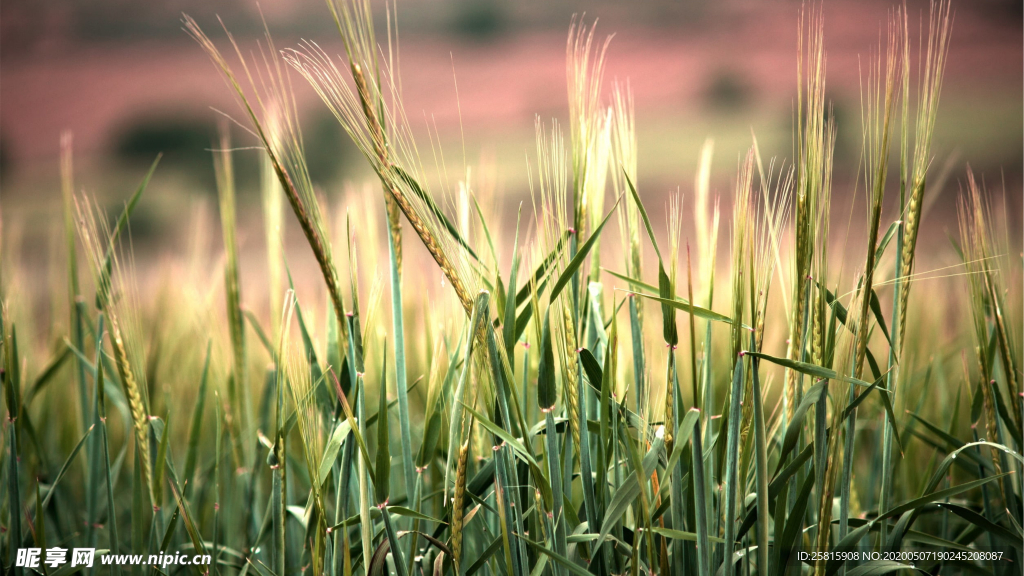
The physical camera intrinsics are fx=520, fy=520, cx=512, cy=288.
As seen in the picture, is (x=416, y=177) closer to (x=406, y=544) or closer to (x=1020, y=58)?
(x=406, y=544)

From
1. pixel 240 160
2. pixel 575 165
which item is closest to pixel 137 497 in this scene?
pixel 575 165

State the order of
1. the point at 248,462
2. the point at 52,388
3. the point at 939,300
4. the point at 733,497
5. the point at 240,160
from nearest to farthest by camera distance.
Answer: the point at 733,497 < the point at 248,462 < the point at 52,388 < the point at 939,300 < the point at 240,160

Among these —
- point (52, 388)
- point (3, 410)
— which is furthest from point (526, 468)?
point (52, 388)

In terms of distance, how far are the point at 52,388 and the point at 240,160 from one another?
0.90 metres

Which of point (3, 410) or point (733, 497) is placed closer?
point (733, 497)

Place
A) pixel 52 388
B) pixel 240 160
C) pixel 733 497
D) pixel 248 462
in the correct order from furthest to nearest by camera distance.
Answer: pixel 240 160 → pixel 52 388 → pixel 248 462 → pixel 733 497

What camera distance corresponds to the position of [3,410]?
46 cm

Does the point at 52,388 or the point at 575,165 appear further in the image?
the point at 52,388

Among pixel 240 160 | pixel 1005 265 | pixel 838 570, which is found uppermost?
pixel 240 160

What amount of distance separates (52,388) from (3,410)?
0.79ft

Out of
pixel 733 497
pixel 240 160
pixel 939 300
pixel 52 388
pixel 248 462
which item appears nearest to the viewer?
pixel 733 497

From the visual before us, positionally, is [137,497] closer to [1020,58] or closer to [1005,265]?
[1005,265]

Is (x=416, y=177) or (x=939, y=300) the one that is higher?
(x=416, y=177)

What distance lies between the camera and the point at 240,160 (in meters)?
1.41
